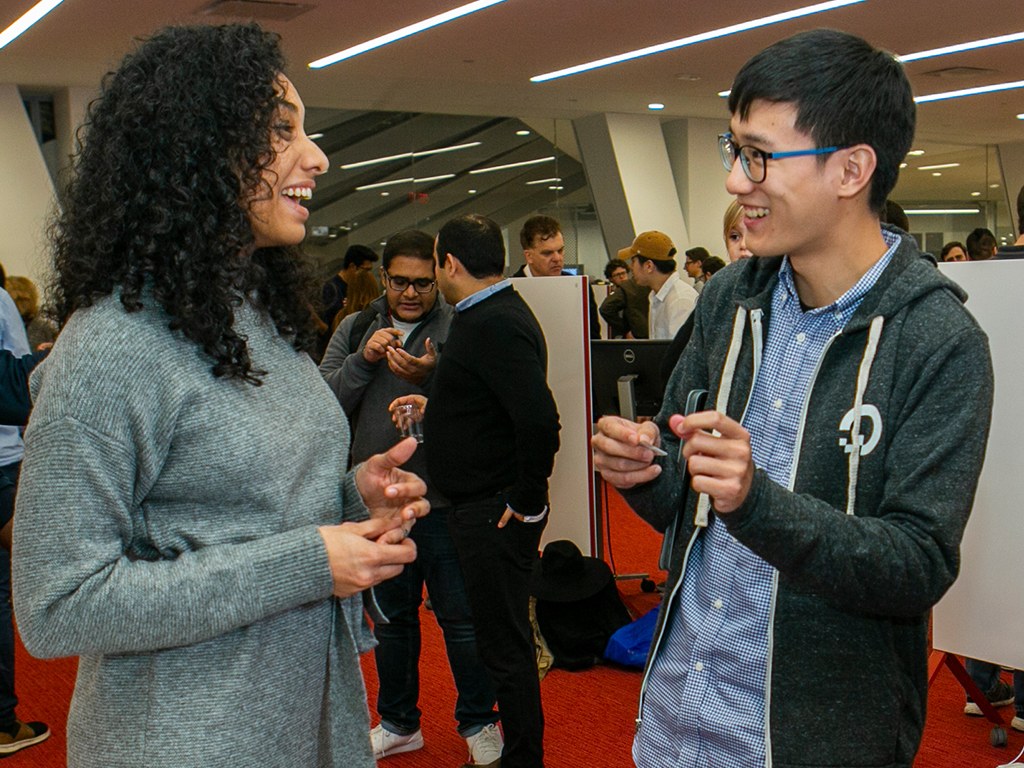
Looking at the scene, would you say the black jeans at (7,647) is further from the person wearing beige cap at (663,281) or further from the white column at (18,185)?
the white column at (18,185)

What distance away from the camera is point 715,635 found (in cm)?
129

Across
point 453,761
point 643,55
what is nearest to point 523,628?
point 453,761

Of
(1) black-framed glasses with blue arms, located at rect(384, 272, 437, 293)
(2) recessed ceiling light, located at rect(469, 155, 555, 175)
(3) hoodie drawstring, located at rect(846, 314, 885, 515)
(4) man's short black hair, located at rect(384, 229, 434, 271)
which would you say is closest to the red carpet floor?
(1) black-framed glasses with blue arms, located at rect(384, 272, 437, 293)

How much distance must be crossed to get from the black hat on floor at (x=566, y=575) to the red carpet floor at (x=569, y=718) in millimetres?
324

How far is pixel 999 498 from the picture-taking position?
2684 millimetres

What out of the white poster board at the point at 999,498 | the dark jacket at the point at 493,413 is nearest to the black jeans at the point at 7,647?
the dark jacket at the point at 493,413

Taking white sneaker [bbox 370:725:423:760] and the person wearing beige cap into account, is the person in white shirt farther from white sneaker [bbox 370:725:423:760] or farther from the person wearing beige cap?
white sneaker [bbox 370:725:423:760]

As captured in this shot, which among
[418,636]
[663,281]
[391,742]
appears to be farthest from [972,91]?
[391,742]

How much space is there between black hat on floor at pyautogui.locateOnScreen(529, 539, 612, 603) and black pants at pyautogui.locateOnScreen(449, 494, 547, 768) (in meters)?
1.13

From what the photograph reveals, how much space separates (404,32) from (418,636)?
628 centimetres

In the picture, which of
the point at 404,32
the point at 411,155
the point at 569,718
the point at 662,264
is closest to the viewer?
the point at 569,718

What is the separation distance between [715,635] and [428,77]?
9613 mm

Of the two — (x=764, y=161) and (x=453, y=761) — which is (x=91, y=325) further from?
(x=453, y=761)

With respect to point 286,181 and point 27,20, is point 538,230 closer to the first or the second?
point 286,181
